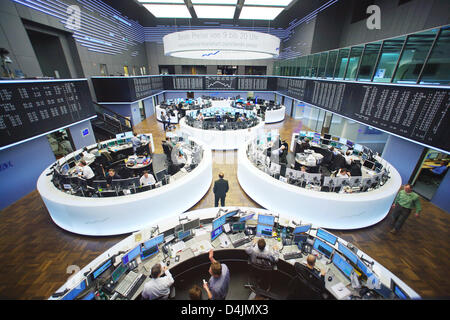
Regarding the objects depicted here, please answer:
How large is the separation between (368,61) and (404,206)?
5.34m

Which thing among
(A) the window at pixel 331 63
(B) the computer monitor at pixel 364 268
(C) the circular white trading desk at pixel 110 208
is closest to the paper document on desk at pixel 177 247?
(C) the circular white trading desk at pixel 110 208

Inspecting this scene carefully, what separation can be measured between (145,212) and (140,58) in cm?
1871

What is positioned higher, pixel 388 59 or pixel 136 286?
pixel 388 59

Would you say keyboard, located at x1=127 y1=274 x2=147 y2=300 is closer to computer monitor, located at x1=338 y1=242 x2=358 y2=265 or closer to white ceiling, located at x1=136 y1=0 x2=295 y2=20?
computer monitor, located at x1=338 y1=242 x2=358 y2=265

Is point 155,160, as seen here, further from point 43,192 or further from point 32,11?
point 32,11

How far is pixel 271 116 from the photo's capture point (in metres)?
14.3

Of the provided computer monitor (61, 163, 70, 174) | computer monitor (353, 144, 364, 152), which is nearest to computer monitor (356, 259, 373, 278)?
computer monitor (353, 144, 364, 152)

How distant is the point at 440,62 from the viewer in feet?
15.0

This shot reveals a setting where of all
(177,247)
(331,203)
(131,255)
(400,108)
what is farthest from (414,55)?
(131,255)

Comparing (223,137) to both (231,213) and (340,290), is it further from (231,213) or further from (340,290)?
(340,290)

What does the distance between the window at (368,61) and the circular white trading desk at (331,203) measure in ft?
12.6

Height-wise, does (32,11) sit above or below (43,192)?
above

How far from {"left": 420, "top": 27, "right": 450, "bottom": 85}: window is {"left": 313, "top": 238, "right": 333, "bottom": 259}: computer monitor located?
16.7ft
